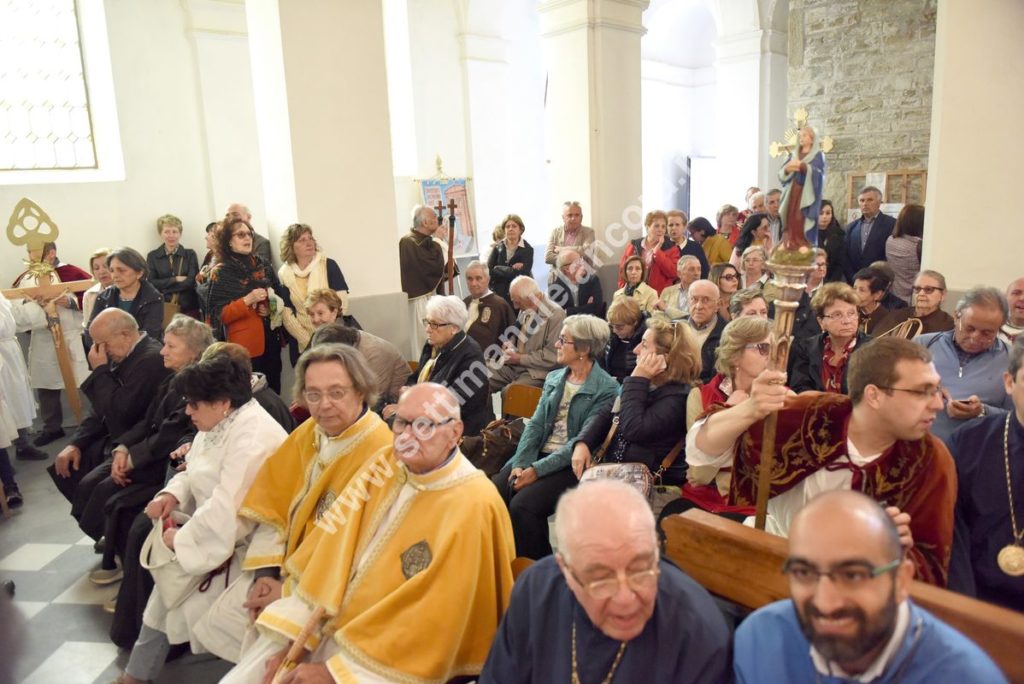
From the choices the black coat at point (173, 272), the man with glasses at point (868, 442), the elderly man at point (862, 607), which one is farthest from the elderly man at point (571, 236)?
the elderly man at point (862, 607)

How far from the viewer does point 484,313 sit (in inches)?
244

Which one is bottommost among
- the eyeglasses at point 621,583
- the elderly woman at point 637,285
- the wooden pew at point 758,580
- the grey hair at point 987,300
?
the wooden pew at point 758,580

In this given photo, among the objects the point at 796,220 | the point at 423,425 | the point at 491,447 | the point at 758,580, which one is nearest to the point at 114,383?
the point at 491,447

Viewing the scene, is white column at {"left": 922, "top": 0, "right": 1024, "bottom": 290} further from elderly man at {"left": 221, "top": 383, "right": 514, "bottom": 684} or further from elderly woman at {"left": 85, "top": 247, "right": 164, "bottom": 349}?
elderly woman at {"left": 85, "top": 247, "right": 164, "bottom": 349}

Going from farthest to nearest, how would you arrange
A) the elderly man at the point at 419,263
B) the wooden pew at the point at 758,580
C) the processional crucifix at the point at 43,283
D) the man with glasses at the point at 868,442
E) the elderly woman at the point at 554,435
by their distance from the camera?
the elderly man at the point at 419,263 < the processional crucifix at the point at 43,283 < the elderly woman at the point at 554,435 < the man with glasses at the point at 868,442 < the wooden pew at the point at 758,580

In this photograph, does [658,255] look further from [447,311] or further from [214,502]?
[214,502]

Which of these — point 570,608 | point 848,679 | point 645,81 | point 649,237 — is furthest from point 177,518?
point 645,81

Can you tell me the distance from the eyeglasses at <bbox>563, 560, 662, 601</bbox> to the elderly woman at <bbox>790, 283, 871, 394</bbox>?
2.88 metres

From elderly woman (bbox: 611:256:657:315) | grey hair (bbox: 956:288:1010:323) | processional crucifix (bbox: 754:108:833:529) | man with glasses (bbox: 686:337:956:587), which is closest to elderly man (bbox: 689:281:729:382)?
grey hair (bbox: 956:288:1010:323)

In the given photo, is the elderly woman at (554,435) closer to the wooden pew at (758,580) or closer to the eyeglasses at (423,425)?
the eyeglasses at (423,425)

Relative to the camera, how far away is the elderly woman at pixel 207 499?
10.3 feet

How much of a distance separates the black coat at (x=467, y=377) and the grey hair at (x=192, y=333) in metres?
1.41

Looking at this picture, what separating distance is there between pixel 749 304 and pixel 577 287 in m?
3.00

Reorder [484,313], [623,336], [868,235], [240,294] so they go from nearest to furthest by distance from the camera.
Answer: [623,336]
[240,294]
[484,313]
[868,235]
